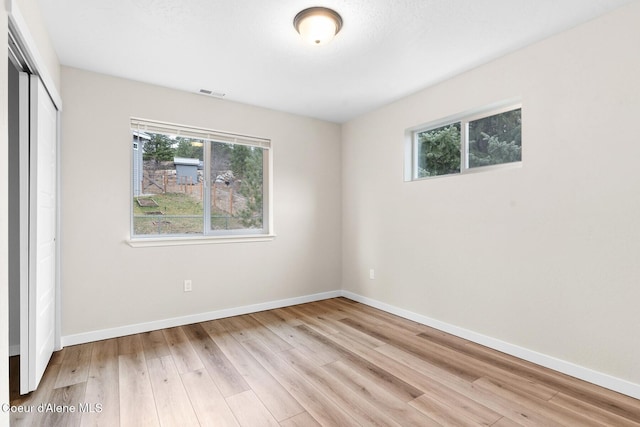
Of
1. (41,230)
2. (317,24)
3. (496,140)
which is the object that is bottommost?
(41,230)

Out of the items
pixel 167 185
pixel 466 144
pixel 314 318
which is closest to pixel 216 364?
pixel 314 318

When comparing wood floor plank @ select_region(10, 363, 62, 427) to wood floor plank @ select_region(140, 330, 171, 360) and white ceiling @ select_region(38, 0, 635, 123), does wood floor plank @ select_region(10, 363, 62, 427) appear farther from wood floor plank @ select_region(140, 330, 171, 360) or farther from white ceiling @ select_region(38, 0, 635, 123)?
white ceiling @ select_region(38, 0, 635, 123)

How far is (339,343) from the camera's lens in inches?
109

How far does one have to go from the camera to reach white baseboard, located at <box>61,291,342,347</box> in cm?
274

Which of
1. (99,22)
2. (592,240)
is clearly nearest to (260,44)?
(99,22)

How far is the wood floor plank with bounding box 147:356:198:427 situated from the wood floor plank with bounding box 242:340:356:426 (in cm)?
58

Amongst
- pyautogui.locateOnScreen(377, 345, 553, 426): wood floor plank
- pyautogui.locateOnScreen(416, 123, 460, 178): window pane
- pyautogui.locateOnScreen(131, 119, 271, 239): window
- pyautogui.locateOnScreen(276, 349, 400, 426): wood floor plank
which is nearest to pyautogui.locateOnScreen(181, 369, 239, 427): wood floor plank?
pyautogui.locateOnScreen(276, 349, 400, 426): wood floor plank

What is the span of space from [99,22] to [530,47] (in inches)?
122

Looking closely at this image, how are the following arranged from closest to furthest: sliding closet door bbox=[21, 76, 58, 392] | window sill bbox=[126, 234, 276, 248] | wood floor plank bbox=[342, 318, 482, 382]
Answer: sliding closet door bbox=[21, 76, 58, 392], wood floor plank bbox=[342, 318, 482, 382], window sill bbox=[126, 234, 276, 248]

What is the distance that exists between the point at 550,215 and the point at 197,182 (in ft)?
10.7

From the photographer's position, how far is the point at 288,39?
2311 mm

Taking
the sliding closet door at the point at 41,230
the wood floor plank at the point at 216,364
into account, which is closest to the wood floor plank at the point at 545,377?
the wood floor plank at the point at 216,364

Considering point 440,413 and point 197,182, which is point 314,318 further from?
point 197,182

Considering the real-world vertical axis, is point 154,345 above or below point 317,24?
below
